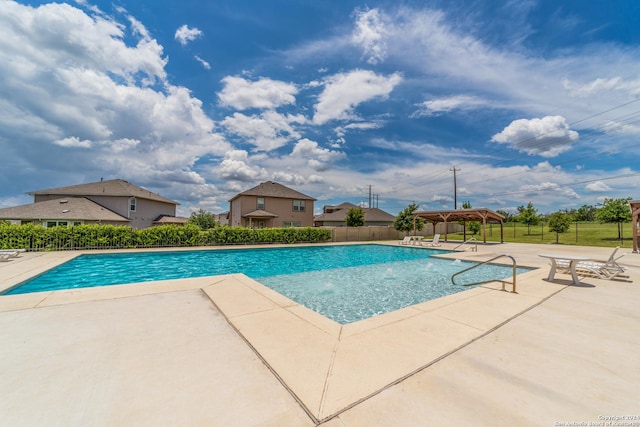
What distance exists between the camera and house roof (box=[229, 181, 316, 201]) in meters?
31.9

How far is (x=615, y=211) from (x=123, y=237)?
38.9 m

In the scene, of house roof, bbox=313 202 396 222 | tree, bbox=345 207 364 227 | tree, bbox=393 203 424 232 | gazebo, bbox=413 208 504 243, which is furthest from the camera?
house roof, bbox=313 202 396 222

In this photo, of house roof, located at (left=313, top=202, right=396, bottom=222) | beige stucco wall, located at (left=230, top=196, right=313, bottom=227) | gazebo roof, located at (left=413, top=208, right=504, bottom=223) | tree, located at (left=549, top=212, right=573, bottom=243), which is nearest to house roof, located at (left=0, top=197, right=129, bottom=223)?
beige stucco wall, located at (left=230, top=196, right=313, bottom=227)

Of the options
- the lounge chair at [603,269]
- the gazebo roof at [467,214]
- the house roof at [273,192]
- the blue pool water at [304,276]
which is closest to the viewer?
the blue pool water at [304,276]

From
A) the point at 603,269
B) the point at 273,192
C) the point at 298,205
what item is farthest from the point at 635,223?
the point at 273,192

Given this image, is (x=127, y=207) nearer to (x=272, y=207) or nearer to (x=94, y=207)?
(x=94, y=207)

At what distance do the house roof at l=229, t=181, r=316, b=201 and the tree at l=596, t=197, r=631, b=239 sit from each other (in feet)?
97.0

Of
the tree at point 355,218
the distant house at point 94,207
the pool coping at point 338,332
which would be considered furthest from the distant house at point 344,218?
the pool coping at point 338,332

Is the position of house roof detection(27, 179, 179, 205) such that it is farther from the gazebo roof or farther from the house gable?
the gazebo roof

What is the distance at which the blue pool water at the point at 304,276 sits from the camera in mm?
6850

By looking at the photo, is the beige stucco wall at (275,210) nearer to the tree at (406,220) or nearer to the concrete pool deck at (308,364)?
the tree at (406,220)

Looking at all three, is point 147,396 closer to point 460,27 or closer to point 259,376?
point 259,376

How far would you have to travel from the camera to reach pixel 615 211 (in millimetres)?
22500

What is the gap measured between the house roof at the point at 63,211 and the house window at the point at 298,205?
59.8 ft
